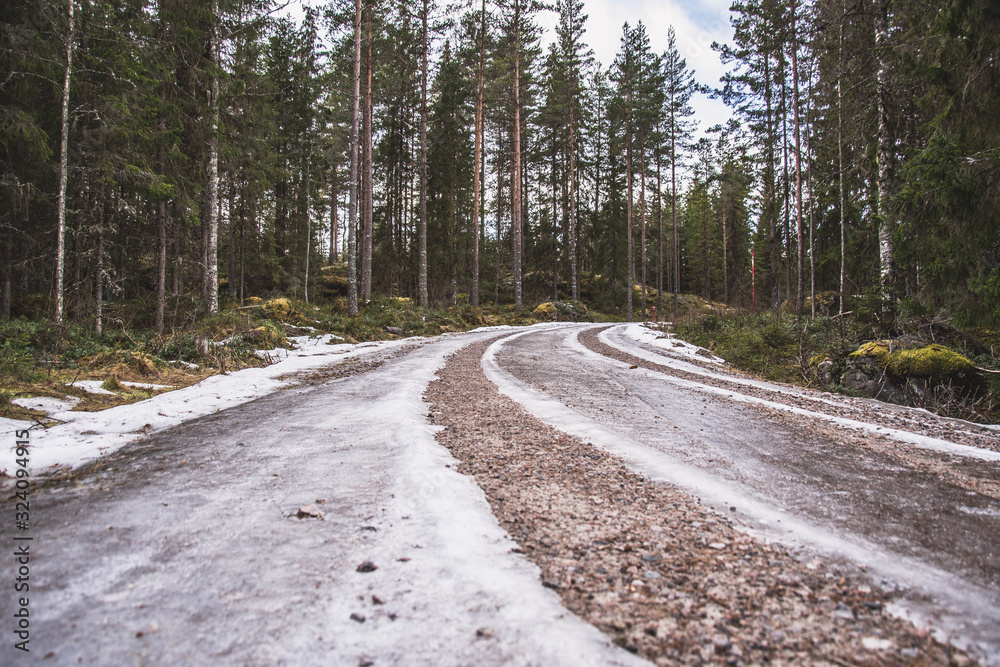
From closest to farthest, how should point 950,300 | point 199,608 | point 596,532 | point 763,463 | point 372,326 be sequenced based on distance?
1. point 199,608
2. point 596,532
3. point 763,463
4. point 950,300
5. point 372,326

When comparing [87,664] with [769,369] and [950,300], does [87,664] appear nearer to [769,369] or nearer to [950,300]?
[950,300]

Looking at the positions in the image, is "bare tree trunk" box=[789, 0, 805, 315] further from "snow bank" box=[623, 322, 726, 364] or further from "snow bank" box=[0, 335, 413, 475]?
"snow bank" box=[0, 335, 413, 475]

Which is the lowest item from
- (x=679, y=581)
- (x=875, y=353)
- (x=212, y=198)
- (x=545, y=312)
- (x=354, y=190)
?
(x=679, y=581)

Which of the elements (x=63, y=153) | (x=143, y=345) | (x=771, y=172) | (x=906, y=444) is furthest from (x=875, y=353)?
(x=771, y=172)

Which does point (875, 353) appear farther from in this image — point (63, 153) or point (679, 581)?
point (63, 153)

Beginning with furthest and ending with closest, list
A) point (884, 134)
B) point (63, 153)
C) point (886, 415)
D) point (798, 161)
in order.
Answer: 1. point (798, 161)
2. point (884, 134)
3. point (63, 153)
4. point (886, 415)

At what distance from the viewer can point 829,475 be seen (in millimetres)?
2621

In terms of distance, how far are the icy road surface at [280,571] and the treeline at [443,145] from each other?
707cm

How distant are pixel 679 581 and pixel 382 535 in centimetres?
113

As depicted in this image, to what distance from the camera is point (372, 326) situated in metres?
13.6

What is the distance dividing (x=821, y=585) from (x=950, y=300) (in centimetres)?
729

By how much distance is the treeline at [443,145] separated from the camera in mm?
6559

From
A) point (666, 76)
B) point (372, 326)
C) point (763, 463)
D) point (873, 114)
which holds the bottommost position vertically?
point (763, 463)

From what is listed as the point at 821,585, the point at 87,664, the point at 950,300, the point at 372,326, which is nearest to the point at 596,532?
the point at 821,585
